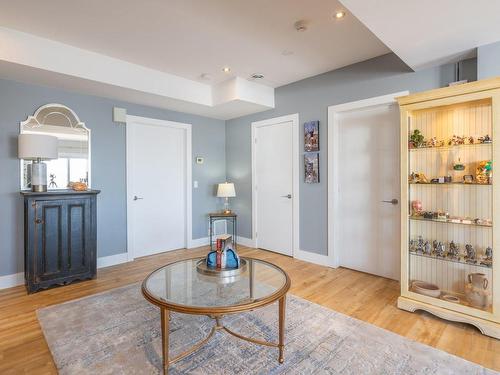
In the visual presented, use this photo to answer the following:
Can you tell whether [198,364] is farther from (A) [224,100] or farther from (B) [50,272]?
(A) [224,100]

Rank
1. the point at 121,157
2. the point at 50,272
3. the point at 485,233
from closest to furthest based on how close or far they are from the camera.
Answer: the point at 485,233 → the point at 50,272 → the point at 121,157

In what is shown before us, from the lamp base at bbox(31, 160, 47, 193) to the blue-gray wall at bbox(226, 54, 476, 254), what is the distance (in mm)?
2864

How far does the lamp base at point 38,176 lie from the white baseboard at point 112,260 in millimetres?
1217

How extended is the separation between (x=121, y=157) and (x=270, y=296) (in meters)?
3.18

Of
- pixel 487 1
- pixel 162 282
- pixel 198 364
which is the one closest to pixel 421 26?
pixel 487 1

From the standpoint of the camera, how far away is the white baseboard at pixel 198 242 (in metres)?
4.73

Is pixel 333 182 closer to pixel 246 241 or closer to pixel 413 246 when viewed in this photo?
pixel 413 246

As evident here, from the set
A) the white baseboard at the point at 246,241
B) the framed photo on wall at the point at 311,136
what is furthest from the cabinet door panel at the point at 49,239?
the framed photo on wall at the point at 311,136

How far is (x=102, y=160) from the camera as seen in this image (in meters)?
3.75

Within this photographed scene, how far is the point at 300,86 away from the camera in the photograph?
3971 millimetres

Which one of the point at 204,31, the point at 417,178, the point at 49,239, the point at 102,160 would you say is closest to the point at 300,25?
the point at 204,31

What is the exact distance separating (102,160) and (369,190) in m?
3.56

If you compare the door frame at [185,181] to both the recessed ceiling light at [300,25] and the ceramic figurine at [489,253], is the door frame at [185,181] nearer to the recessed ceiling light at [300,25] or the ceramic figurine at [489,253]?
the recessed ceiling light at [300,25]

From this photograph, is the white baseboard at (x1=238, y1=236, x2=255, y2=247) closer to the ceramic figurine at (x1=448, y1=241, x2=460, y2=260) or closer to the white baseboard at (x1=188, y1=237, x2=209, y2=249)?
the white baseboard at (x1=188, y1=237, x2=209, y2=249)
